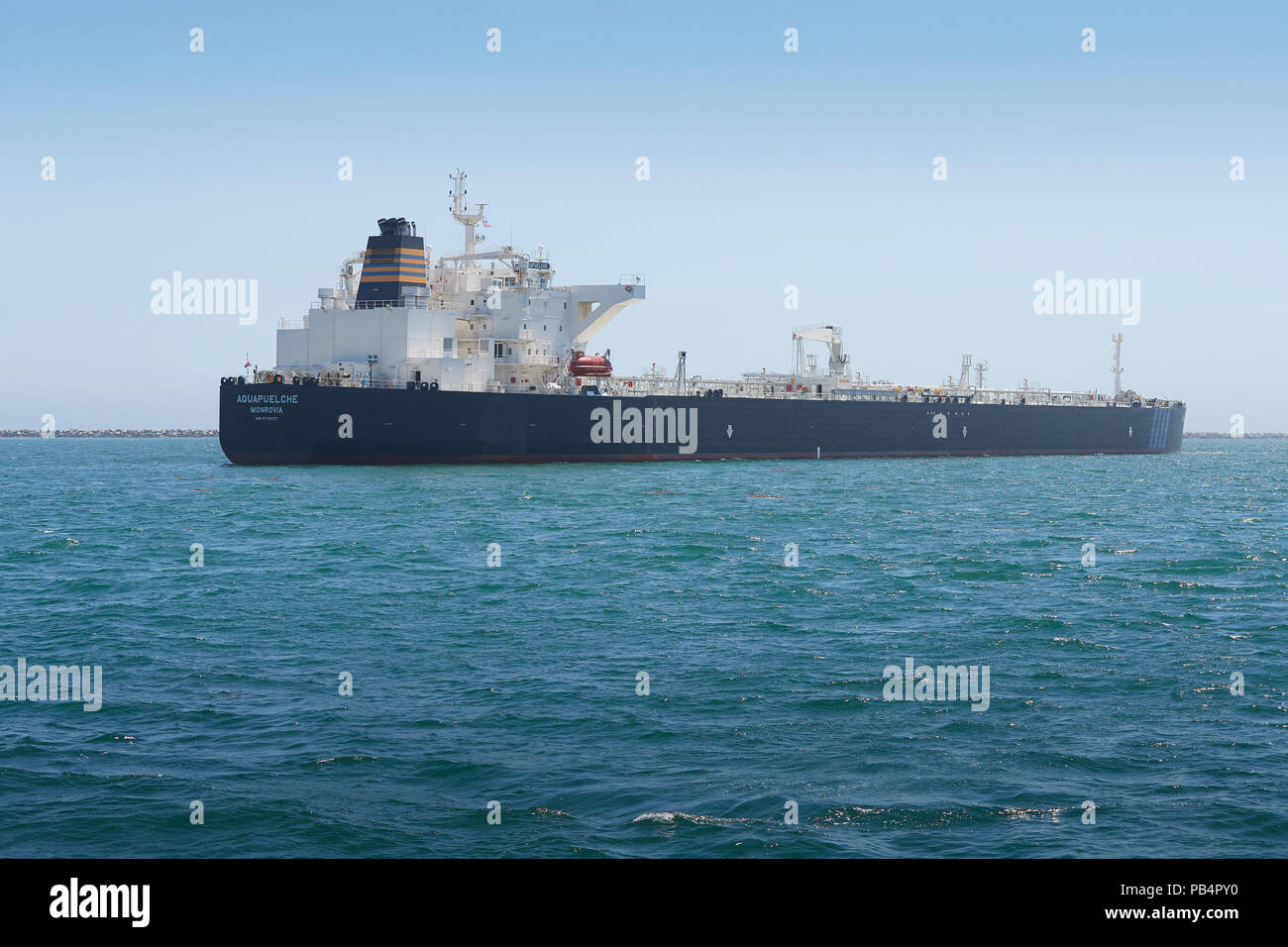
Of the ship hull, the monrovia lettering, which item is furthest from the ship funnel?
the monrovia lettering

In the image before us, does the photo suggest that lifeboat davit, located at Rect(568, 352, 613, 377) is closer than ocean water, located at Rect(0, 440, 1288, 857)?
No

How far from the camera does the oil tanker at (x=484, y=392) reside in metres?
51.6

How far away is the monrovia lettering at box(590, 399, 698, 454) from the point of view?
57.8 m

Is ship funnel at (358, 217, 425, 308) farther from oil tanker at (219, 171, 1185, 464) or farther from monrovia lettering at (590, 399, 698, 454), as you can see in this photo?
monrovia lettering at (590, 399, 698, 454)

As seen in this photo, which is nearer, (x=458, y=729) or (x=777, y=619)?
(x=458, y=729)

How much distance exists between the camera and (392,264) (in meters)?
55.7

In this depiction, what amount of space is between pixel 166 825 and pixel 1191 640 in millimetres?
14846

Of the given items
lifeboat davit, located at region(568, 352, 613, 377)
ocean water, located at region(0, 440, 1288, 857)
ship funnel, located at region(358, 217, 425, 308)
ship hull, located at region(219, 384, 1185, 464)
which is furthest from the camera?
lifeboat davit, located at region(568, 352, 613, 377)

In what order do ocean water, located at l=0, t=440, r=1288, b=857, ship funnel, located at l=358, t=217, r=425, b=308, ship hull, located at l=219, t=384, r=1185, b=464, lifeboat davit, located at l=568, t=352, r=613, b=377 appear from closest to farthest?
ocean water, located at l=0, t=440, r=1288, b=857
ship hull, located at l=219, t=384, r=1185, b=464
ship funnel, located at l=358, t=217, r=425, b=308
lifeboat davit, located at l=568, t=352, r=613, b=377

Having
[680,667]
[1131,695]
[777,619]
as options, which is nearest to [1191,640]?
→ [1131,695]

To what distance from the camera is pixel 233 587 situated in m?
21.9

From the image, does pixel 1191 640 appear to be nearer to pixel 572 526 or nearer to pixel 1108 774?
pixel 1108 774

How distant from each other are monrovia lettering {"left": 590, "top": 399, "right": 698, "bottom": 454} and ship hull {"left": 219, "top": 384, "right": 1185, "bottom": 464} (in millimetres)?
62
